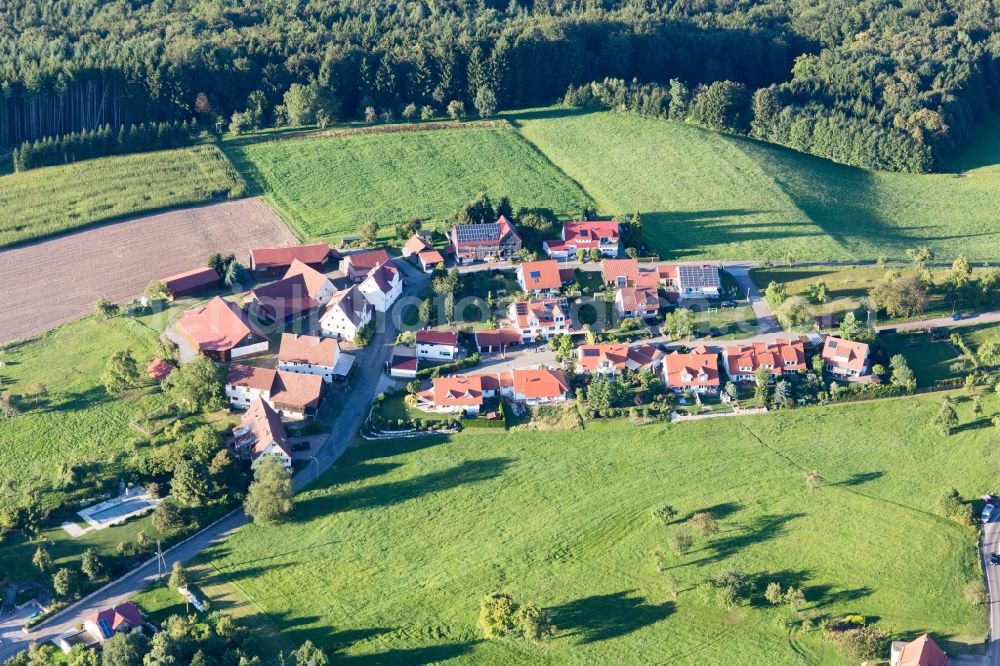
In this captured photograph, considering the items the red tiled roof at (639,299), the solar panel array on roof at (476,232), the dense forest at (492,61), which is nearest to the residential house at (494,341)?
the red tiled roof at (639,299)

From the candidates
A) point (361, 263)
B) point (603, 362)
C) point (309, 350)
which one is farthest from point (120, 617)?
point (361, 263)

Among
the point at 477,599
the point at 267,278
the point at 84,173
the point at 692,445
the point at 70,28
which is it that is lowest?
the point at 477,599

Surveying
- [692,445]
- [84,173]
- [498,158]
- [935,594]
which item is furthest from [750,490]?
[84,173]

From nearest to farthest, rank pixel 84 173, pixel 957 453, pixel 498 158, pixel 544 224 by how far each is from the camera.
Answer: pixel 957 453, pixel 544 224, pixel 84 173, pixel 498 158

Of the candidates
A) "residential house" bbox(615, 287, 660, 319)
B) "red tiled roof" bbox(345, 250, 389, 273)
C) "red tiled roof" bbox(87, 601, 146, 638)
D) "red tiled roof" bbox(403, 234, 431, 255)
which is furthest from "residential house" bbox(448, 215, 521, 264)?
"red tiled roof" bbox(87, 601, 146, 638)

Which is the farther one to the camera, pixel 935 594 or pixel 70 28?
pixel 70 28

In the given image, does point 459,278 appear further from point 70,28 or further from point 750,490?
point 70,28

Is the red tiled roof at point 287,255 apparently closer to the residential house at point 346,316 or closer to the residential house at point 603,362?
the residential house at point 346,316
